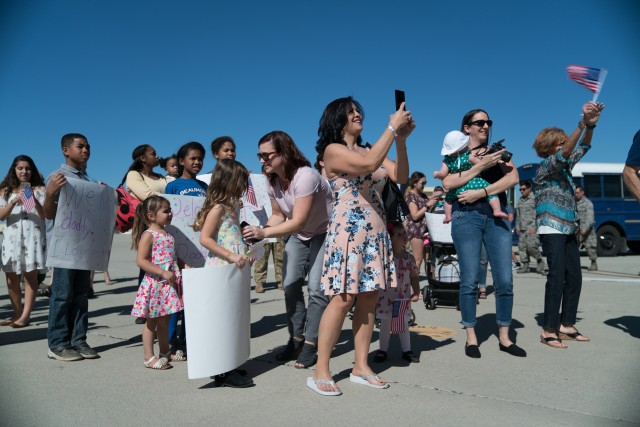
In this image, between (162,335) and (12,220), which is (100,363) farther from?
(12,220)

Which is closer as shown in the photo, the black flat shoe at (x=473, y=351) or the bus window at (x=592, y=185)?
the black flat shoe at (x=473, y=351)

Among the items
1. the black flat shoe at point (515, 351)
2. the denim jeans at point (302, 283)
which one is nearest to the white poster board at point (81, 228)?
the denim jeans at point (302, 283)

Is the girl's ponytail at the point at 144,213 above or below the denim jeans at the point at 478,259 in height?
above

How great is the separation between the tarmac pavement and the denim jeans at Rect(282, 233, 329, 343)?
13.8 inches

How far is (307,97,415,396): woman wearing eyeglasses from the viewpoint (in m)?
3.38

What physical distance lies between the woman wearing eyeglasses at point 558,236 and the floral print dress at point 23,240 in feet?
18.3

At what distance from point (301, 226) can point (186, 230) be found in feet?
5.13

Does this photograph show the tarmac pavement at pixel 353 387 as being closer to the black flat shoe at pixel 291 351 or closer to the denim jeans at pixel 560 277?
the black flat shoe at pixel 291 351

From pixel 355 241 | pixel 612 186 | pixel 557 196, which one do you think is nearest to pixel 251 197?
pixel 355 241

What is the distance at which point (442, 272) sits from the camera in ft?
23.0

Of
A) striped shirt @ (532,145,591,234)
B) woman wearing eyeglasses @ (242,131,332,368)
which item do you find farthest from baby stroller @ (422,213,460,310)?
woman wearing eyeglasses @ (242,131,332,368)

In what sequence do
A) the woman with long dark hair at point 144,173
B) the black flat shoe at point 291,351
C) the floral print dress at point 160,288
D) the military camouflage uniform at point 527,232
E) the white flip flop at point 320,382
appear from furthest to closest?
the military camouflage uniform at point 527,232, the woman with long dark hair at point 144,173, the black flat shoe at point 291,351, the floral print dress at point 160,288, the white flip flop at point 320,382

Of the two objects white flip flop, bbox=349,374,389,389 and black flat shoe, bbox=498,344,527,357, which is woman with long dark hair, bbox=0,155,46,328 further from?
black flat shoe, bbox=498,344,527,357

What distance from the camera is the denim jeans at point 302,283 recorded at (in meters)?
4.23
